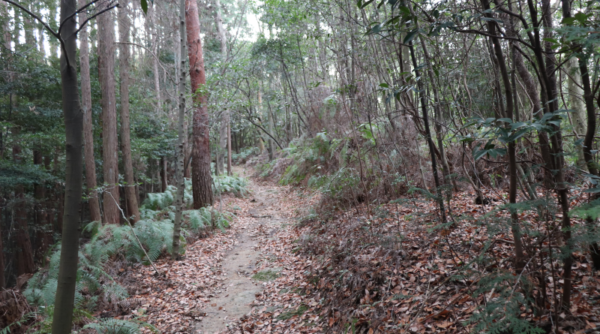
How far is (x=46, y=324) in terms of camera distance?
12.9 feet

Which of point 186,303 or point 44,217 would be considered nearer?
point 186,303

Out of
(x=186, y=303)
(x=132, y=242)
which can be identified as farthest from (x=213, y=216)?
(x=186, y=303)

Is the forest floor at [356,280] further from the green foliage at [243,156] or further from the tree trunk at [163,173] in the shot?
the green foliage at [243,156]

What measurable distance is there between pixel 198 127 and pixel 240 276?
16.3 ft

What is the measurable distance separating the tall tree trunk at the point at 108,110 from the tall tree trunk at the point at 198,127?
208 centimetres

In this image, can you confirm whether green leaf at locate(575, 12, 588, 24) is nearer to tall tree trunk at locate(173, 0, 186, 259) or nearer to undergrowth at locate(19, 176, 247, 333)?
undergrowth at locate(19, 176, 247, 333)

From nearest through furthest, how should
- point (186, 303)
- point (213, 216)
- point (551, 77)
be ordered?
1. point (551, 77)
2. point (186, 303)
3. point (213, 216)

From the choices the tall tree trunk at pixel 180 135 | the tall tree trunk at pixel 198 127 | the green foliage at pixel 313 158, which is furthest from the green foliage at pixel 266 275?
the tall tree trunk at pixel 198 127

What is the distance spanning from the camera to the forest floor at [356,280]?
2.43m

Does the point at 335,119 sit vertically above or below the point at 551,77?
above

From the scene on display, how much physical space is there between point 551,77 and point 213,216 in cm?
782

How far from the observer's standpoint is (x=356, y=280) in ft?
12.5

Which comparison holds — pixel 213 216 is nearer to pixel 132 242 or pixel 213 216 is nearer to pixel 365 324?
pixel 132 242

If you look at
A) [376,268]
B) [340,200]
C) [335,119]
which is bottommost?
[376,268]
